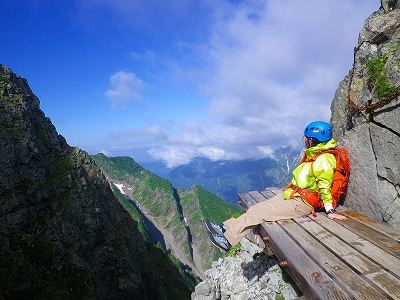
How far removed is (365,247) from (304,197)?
84.7 inches

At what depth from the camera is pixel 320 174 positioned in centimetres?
662

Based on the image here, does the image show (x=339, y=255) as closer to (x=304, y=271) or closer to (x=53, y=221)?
(x=304, y=271)

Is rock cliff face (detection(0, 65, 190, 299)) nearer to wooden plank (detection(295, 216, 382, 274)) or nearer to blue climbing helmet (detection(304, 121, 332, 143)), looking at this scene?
wooden plank (detection(295, 216, 382, 274))

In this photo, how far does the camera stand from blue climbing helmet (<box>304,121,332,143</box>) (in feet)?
23.7

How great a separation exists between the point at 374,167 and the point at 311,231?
2938 mm

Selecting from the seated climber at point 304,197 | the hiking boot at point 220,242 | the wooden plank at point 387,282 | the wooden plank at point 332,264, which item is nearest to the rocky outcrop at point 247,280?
the hiking boot at point 220,242

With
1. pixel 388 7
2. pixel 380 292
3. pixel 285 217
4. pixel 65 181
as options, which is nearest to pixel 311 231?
pixel 285 217

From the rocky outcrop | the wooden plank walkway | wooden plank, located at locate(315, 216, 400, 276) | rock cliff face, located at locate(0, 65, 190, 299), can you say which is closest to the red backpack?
the wooden plank walkway

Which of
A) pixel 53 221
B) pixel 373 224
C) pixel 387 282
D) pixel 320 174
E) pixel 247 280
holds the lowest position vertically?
pixel 247 280

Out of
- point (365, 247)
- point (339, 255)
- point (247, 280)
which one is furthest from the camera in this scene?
point (247, 280)

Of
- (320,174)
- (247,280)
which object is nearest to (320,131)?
(320,174)

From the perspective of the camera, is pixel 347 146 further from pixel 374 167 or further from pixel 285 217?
pixel 285 217

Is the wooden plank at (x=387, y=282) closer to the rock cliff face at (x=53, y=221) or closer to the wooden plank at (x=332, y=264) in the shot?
the wooden plank at (x=332, y=264)

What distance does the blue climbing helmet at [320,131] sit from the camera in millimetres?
7230
